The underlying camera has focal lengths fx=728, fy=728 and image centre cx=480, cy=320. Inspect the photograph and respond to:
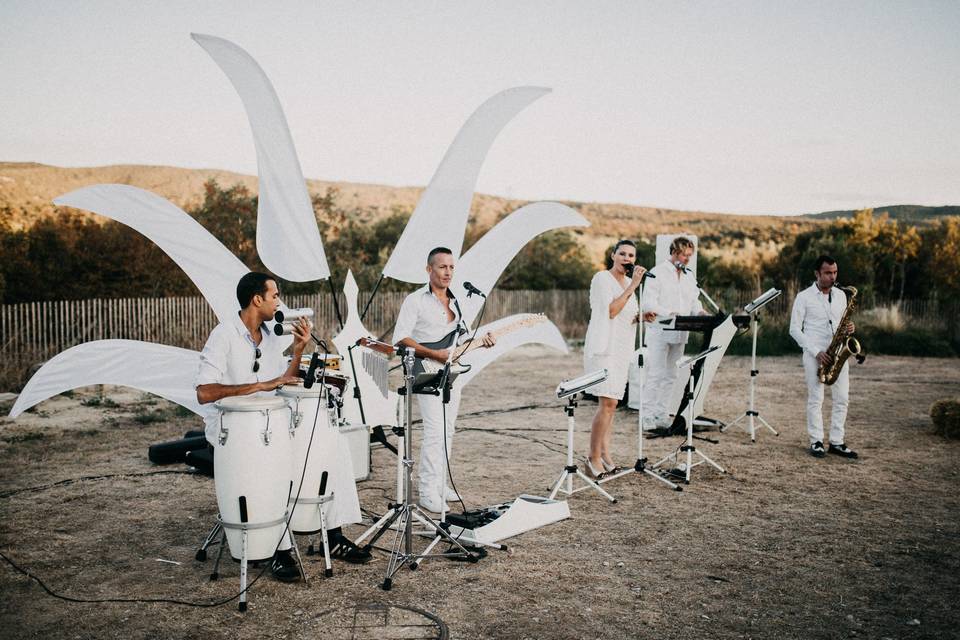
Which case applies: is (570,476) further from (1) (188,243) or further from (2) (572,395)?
(1) (188,243)

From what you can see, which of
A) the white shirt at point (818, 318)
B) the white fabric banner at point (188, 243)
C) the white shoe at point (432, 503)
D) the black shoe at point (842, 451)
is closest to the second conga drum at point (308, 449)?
the white shoe at point (432, 503)

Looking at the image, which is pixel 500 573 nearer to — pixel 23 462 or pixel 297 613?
pixel 297 613

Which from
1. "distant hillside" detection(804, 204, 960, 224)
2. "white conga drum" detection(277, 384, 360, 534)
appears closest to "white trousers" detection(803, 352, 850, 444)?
"white conga drum" detection(277, 384, 360, 534)

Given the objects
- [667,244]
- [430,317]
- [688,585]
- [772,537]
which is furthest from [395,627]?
[667,244]

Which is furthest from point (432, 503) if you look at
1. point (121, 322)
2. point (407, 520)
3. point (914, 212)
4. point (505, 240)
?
point (914, 212)

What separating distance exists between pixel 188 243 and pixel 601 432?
13.7ft

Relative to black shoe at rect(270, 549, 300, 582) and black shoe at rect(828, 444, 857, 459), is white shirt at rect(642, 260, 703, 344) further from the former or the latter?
black shoe at rect(270, 549, 300, 582)

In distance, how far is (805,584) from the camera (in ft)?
15.4

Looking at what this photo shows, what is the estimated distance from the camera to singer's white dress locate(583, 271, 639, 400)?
6.67 m

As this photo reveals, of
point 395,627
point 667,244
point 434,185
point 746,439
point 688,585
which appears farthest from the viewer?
point 667,244

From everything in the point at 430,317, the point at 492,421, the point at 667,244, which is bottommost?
the point at 492,421

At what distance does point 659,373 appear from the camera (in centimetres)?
908

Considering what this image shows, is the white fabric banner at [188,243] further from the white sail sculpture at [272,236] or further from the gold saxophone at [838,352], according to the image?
the gold saxophone at [838,352]

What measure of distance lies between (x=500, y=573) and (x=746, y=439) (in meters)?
5.28
